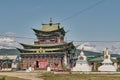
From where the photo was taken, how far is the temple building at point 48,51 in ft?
309

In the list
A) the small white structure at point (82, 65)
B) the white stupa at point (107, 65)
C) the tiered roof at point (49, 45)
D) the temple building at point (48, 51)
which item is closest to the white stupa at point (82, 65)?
the small white structure at point (82, 65)

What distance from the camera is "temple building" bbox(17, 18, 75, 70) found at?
94.3 m

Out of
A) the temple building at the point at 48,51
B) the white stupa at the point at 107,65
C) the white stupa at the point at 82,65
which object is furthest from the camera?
the temple building at the point at 48,51

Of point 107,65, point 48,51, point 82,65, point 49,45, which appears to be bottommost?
point 107,65

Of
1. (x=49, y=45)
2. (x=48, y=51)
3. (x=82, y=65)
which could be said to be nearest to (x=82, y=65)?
(x=82, y=65)

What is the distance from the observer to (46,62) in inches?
3725

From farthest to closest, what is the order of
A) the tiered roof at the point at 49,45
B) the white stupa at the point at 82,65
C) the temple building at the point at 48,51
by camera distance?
the tiered roof at the point at 49,45 < the temple building at the point at 48,51 < the white stupa at the point at 82,65

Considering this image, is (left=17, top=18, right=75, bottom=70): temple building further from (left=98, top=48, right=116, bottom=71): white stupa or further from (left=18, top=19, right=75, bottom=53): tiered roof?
(left=98, top=48, right=116, bottom=71): white stupa

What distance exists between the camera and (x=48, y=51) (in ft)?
318

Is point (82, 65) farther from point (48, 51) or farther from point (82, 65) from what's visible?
point (48, 51)

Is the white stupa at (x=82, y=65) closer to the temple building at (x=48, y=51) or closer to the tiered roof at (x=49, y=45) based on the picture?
the temple building at (x=48, y=51)

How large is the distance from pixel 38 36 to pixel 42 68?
14.3 m

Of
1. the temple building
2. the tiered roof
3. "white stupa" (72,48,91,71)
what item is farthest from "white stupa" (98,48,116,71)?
the tiered roof

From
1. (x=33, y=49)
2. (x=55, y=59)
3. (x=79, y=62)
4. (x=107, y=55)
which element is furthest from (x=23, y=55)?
(x=107, y=55)
